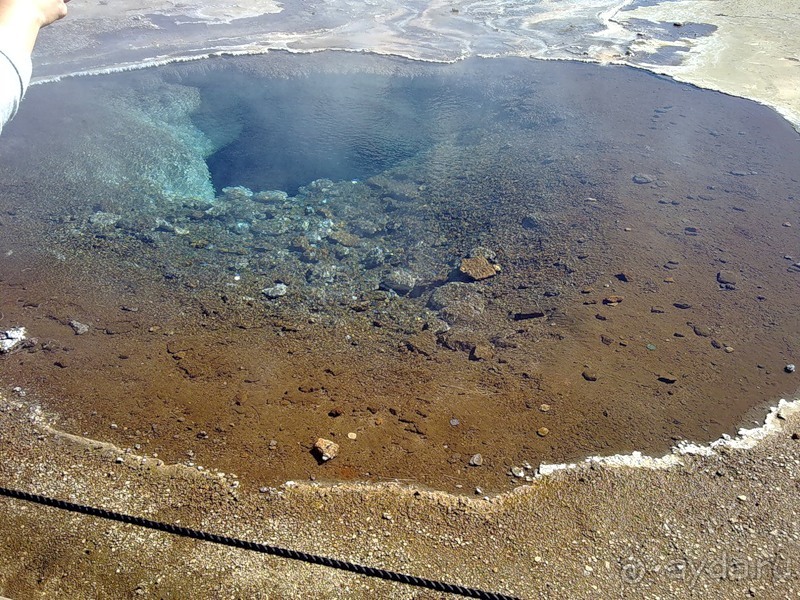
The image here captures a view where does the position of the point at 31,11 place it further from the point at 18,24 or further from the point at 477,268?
the point at 477,268

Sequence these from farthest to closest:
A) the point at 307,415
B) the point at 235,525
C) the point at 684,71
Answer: the point at 684,71
the point at 307,415
the point at 235,525

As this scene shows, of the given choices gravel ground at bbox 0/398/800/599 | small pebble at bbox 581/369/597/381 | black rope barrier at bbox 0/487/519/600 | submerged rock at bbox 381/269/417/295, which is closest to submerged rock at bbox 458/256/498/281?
submerged rock at bbox 381/269/417/295

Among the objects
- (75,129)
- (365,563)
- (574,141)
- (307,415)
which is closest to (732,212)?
(574,141)

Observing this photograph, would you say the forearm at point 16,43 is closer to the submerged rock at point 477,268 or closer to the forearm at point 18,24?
the forearm at point 18,24

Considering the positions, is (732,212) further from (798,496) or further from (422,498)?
(422,498)

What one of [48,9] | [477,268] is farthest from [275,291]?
[48,9]
